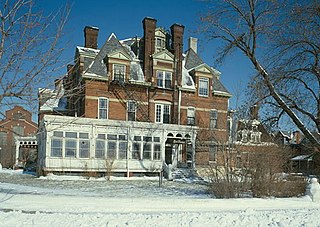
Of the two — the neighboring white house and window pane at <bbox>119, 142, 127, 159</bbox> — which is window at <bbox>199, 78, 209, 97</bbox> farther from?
window pane at <bbox>119, 142, 127, 159</bbox>

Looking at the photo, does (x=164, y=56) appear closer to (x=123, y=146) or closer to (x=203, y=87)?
(x=203, y=87)

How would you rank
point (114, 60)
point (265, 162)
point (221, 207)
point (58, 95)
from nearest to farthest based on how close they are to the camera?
point (58, 95), point (221, 207), point (265, 162), point (114, 60)

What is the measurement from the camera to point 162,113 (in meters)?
34.5

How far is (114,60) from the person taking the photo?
31953 mm

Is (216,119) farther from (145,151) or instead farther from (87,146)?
(87,146)

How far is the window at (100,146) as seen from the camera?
2794 centimetres

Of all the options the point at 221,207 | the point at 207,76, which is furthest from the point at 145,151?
the point at 221,207

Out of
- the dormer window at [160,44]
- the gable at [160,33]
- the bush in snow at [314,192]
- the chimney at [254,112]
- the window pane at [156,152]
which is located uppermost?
the gable at [160,33]

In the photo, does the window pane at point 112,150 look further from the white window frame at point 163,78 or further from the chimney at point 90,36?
the chimney at point 90,36

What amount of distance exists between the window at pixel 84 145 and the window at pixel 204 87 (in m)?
13.4

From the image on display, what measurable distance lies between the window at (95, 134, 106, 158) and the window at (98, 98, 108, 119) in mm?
3756

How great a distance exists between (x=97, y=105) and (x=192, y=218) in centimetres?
2253

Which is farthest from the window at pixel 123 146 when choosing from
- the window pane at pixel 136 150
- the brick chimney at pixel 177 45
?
the brick chimney at pixel 177 45

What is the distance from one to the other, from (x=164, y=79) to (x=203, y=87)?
4308 mm
